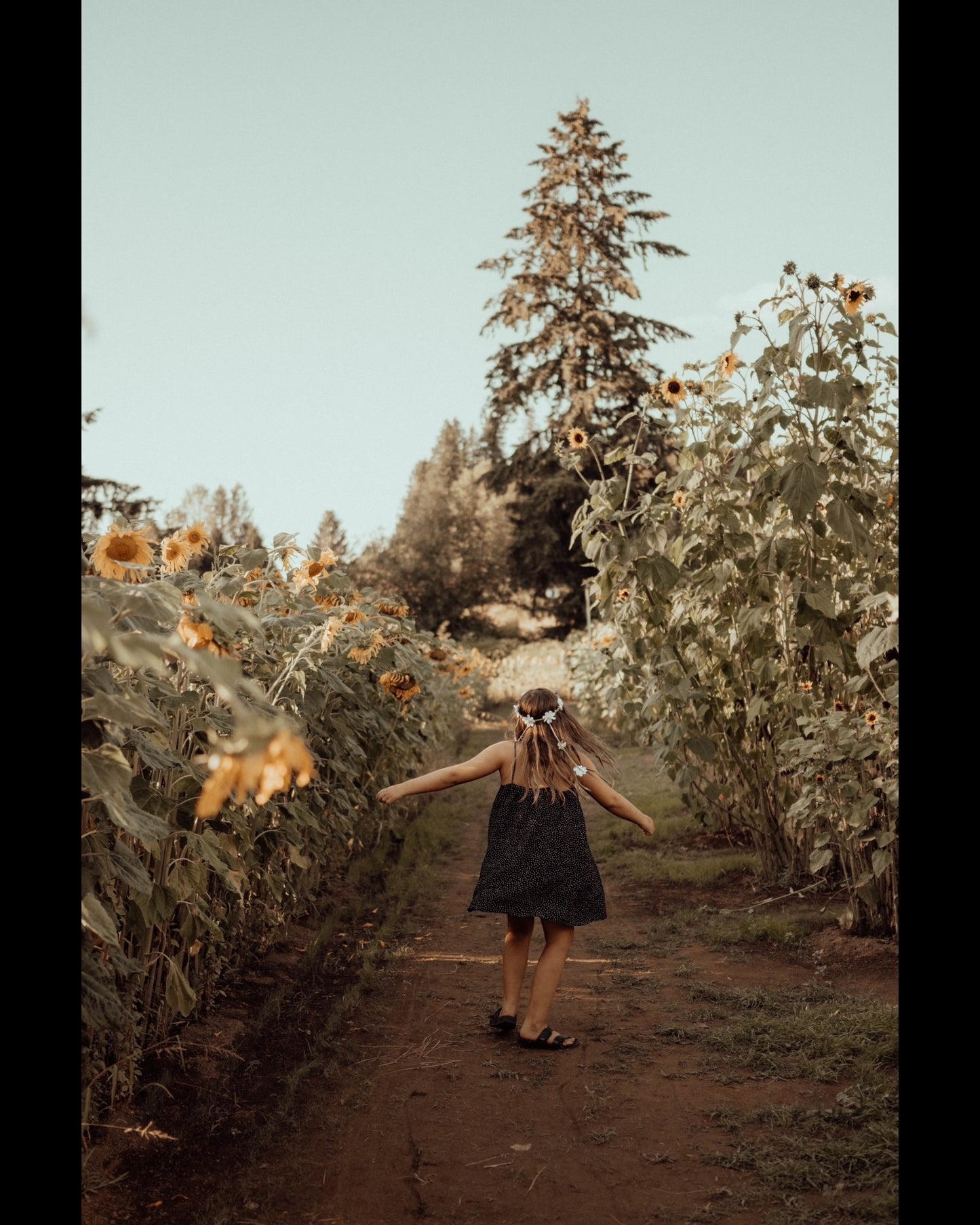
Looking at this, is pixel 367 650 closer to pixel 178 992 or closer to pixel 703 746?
pixel 178 992

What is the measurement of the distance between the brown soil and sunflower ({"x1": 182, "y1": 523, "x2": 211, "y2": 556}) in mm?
1622

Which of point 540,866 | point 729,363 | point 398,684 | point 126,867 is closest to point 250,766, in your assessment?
point 126,867

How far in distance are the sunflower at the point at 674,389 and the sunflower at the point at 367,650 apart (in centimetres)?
191

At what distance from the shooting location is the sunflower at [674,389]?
5.31 m

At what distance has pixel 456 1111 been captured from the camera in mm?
3328

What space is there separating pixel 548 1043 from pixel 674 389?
3.06 metres

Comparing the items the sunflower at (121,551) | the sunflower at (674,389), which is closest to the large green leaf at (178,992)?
the sunflower at (121,551)

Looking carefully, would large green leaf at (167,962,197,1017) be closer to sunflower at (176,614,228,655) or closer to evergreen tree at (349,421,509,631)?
sunflower at (176,614,228,655)

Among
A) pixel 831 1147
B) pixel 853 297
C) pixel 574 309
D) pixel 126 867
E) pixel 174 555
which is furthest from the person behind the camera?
pixel 574 309

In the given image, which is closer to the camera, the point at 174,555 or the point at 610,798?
the point at 174,555

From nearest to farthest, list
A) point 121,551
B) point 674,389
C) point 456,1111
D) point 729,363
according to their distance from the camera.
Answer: point 121,551, point 456,1111, point 729,363, point 674,389

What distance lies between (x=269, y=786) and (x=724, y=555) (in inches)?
162
